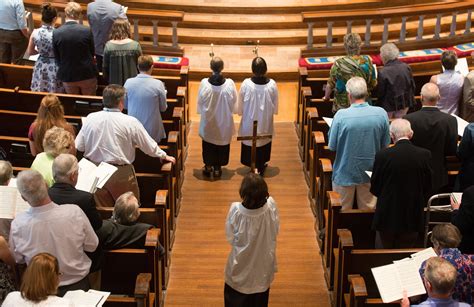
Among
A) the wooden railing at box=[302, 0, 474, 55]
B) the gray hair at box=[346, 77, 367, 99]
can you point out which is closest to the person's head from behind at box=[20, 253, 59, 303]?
the gray hair at box=[346, 77, 367, 99]

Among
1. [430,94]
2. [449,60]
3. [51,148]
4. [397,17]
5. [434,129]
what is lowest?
[51,148]

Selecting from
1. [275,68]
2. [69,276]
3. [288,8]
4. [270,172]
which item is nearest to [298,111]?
[270,172]

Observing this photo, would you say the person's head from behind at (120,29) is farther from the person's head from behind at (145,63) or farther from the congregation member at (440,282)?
the congregation member at (440,282)

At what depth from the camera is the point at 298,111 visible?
7.89m

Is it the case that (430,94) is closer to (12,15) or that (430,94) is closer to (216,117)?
(216,117)

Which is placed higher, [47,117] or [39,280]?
[47,117]

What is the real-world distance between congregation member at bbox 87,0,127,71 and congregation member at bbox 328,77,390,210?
310cm

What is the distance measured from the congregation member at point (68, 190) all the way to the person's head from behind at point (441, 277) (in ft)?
6.39

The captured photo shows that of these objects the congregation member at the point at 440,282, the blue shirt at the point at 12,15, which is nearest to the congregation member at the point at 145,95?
the blue shirt at the point at 12,15

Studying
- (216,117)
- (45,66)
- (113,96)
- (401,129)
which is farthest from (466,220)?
(45,66)

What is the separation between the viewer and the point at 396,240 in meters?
5.18

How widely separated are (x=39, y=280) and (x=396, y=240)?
263 centimetres

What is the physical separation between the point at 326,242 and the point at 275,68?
4672mm

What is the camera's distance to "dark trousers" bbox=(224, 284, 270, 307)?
15.7 feet
